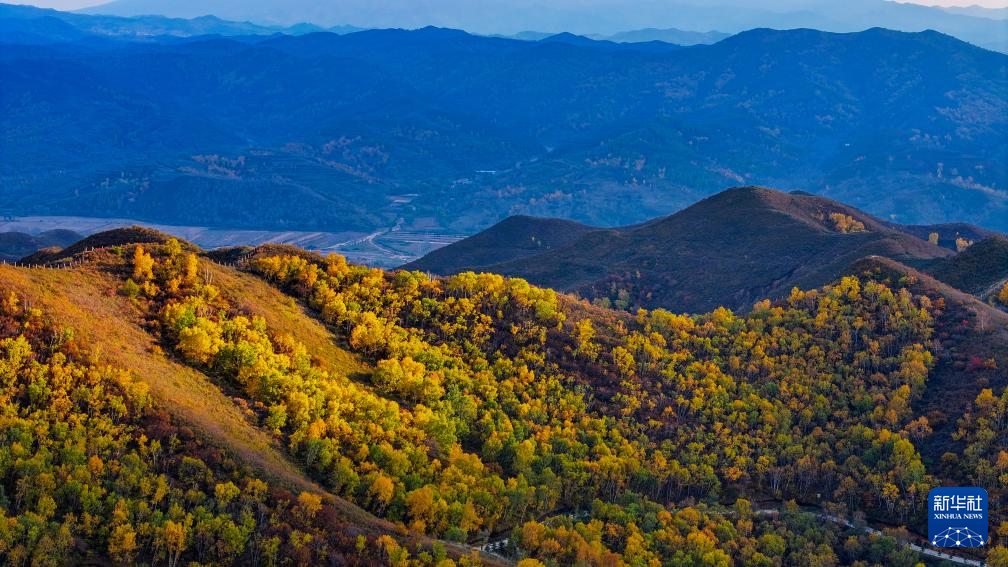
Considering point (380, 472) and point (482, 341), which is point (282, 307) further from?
point (380, 472)

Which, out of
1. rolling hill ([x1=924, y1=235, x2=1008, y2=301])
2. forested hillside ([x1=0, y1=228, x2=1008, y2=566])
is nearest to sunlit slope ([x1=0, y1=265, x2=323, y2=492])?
forested hillside ([x1=0, y1=228, x2=1008, y2=566])

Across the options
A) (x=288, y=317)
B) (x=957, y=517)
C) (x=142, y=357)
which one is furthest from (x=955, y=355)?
(x=142, y=357)

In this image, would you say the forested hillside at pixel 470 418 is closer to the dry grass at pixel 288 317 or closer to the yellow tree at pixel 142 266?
the yellow tree at pixel 142 266

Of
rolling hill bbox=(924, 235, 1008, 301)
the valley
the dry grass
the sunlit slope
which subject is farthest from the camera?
rolling hill bbox=(924, 235, 1008, 301)

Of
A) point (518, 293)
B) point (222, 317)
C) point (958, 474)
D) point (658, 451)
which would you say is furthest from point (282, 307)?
point (958, 474)

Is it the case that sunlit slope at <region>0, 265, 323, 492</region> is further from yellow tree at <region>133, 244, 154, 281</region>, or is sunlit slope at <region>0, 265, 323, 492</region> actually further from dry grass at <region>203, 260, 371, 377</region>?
dry grass at <region>203, 260, 371, 377</region>

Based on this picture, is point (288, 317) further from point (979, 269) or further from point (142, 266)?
Answer: point (979, 269)
